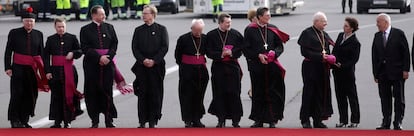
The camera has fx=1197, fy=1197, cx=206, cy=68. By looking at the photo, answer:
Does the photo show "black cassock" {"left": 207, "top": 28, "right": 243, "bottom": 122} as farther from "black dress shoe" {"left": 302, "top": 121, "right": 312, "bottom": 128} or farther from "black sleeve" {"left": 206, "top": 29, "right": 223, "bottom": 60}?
"black dress shoe" {"left": 302, "top": 121, "right": 312, "bottom": 128}

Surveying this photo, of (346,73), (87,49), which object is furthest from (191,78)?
(346,73)

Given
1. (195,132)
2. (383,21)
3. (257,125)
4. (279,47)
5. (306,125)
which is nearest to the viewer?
(195,132)

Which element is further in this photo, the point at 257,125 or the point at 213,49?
the point at 213,49

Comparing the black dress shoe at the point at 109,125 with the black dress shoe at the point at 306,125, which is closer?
the black dress shoe at the point at 306,125

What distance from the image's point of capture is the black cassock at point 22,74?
613 inches

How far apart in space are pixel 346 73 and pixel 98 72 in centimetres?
322

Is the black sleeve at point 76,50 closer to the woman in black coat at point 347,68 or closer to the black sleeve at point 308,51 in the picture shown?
the black sleeve at point 308,51

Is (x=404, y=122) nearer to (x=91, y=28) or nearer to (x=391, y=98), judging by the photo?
(x=391, y=98)

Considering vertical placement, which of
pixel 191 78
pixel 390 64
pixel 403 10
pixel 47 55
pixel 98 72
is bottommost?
pixel 403 10

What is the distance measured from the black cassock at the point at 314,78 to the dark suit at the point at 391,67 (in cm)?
71

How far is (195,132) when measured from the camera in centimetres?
1462

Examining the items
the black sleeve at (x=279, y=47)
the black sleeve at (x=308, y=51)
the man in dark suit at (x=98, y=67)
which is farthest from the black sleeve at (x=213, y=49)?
the man in dark suit at (x=98, y=67)

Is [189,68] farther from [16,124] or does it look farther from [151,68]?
[16,124]

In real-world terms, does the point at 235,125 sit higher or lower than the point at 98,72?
lower
